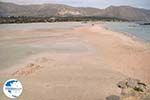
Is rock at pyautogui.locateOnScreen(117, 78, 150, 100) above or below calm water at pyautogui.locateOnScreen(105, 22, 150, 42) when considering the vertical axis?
above

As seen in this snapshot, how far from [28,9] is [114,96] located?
11411cm

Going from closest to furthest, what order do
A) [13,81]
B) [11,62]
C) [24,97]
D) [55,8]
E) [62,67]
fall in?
[13,81] < [24,97] < [62,67] < [11,62] < [55,8]

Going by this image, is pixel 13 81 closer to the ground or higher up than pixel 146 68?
higher up

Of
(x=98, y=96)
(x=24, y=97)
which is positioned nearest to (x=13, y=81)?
(x=24, y=97)

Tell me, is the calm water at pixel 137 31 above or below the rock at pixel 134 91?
below

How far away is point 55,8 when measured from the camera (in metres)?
148

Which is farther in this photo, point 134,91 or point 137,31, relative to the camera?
point 137,31

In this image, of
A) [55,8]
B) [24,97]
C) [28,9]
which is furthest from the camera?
[55,8]

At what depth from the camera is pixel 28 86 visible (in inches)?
181

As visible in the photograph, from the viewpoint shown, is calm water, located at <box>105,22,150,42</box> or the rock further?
calm water, located at <box>105,22,150,42</box>

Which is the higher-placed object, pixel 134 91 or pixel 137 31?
pixel 134 91

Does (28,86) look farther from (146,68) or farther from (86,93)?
(146,68)

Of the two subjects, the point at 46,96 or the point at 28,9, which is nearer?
the point at 46,96

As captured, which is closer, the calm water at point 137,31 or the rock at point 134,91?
the rock at point 134,91
